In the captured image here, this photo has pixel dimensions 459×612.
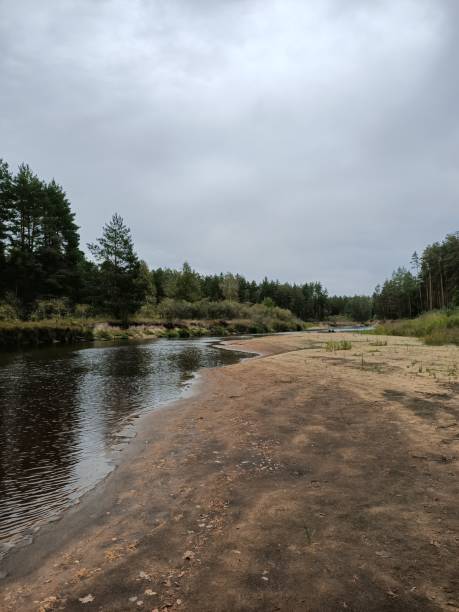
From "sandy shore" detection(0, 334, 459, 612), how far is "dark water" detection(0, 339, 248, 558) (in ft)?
1.70

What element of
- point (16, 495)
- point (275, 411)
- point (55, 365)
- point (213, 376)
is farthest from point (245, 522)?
point (55, 365)

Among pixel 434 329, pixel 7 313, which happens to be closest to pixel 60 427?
pixel 434 329

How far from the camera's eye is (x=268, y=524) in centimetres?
399

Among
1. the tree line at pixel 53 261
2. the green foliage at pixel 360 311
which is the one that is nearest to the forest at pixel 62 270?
the tree line at pixel 53 261

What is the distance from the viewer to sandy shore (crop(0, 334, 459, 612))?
9.69 ft

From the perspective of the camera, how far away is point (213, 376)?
16297 millimetres

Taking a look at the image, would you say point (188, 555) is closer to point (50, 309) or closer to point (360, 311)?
point (50, 309)

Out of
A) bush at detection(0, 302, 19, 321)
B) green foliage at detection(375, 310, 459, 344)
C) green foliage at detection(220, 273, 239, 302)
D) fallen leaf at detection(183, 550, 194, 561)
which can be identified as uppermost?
green foliage at detection(220, 273, 239, 302)

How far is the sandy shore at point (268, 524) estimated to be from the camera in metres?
2.95

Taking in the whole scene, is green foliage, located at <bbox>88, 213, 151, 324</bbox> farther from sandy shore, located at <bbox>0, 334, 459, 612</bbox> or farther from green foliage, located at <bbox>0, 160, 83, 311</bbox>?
sandy shore, located at <bbox>0, 334, 459, 612</bbox>

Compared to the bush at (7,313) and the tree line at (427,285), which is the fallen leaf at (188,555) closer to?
the bush at (7,313)

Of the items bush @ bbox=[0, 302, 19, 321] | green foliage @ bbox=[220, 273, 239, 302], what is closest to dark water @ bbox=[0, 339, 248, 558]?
bush @ bbox=[0, 302, 19, 321]

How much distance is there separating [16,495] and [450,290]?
96732mm

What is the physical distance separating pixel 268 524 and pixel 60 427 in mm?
6815
